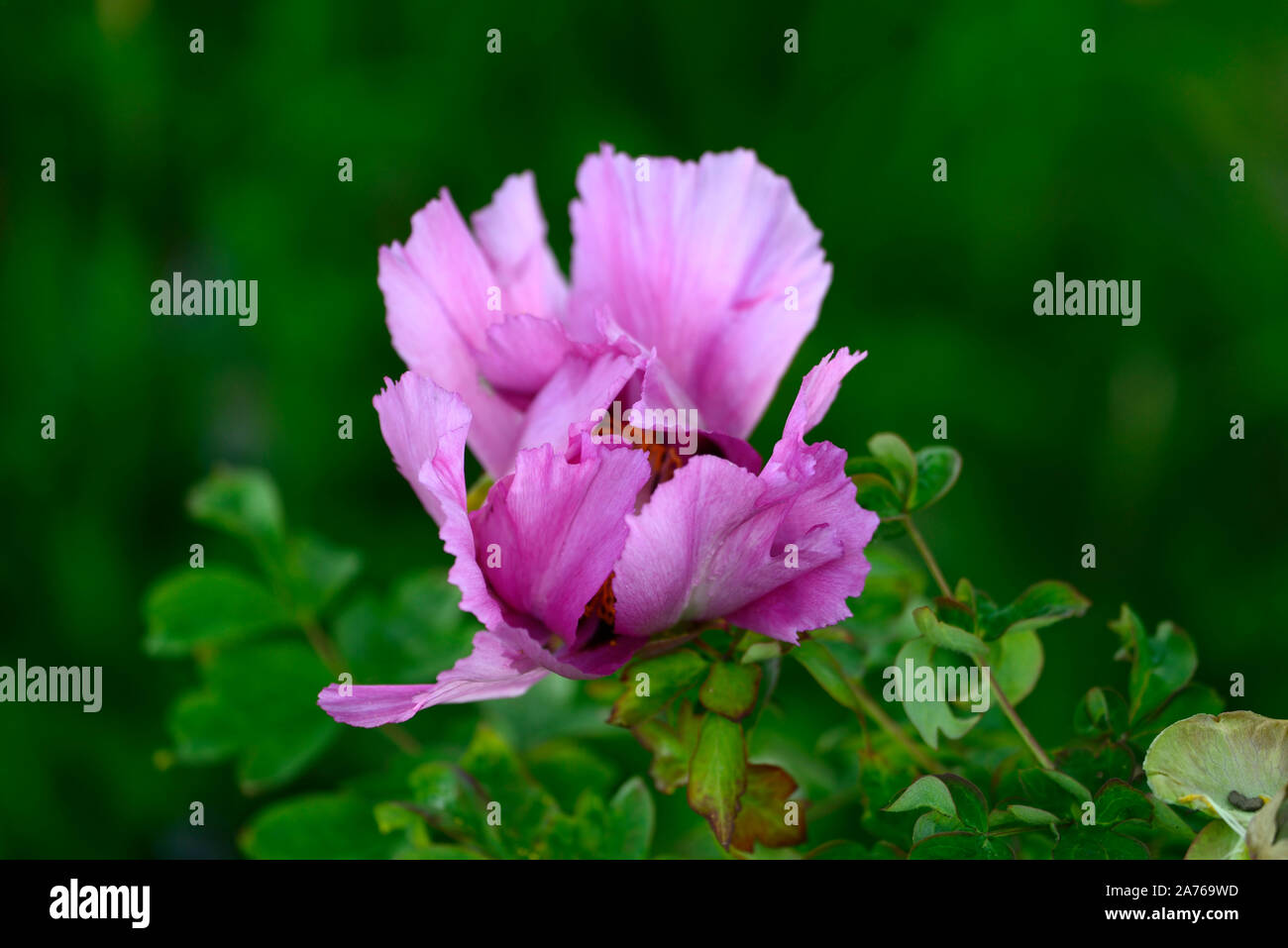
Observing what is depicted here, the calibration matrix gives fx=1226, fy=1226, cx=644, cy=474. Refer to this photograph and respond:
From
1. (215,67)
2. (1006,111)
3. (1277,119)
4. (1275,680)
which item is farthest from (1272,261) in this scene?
(215,67)

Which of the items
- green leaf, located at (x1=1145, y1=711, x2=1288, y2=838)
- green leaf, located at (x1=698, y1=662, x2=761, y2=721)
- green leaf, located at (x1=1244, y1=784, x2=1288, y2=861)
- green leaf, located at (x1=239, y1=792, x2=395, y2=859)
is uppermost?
green leaf, located at (x1=698, y1=662, x2=761, y2=721)

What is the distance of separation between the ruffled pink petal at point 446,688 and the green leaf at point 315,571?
325mm

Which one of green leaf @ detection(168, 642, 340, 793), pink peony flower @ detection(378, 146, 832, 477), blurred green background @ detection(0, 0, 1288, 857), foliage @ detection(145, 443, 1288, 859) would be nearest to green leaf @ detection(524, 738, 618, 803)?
foliage @ detection(145, 443, 1288, 859)

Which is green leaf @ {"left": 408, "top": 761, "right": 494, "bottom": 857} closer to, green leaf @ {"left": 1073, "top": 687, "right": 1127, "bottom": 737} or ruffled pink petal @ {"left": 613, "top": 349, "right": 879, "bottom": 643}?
ruffled pink petal @ {"left": 613, "top": 349, "right": 879, "bottom": 643}

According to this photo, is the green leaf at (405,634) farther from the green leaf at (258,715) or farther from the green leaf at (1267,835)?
the green leaf at (1267,835)

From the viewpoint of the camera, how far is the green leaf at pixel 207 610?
28.5 inches

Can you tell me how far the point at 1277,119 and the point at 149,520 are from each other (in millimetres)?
1263

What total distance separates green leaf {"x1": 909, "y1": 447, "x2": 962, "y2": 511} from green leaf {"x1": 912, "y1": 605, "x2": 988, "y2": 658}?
6cm

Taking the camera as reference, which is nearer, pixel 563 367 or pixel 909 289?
pixel 563 367

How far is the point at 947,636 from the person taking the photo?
442 millimetres

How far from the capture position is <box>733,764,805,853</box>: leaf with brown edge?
0.48 meters

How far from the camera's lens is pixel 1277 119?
1287 millimetres
